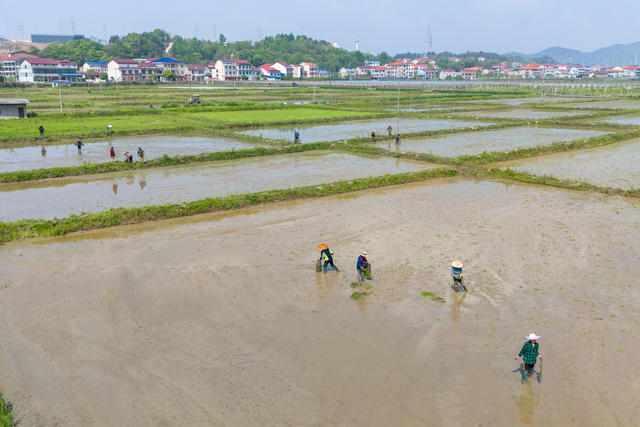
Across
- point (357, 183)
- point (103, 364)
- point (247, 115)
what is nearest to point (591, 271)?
point (357, 183)

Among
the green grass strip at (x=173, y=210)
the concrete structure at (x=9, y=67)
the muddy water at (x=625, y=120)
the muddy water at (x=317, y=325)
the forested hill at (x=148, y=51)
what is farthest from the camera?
the forested hill at (x=148, y=51)

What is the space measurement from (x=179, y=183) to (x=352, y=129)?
22541mm

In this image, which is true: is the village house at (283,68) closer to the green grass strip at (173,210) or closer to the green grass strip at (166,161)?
the green grass strip at (166,161)

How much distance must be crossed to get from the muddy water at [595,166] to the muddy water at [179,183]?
6.58 m

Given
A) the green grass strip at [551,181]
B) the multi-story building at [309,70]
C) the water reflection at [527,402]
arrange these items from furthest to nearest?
the multi-story building at [309,70] < the green grass strip at [551,181] < the water reflection at [527,402]

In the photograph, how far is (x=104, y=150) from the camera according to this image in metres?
32.2

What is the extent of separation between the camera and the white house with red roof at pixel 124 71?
117938 millimetres

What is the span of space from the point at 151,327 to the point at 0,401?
3.29 metres

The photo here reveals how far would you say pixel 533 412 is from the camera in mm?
8516

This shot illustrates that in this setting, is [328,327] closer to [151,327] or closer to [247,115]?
Answer: [151,327]

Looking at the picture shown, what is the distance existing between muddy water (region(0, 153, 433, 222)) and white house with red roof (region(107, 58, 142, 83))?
101m

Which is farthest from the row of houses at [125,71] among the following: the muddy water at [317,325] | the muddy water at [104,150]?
the muddy water at [317,325]

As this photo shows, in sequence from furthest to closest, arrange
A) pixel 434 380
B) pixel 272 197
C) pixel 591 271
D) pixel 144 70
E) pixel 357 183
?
pixel 144 70 → pixel 357 183 → pixel 272 197 → pixel 591 271 → pixel 434 380

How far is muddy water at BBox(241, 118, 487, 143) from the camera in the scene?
38594 mm
